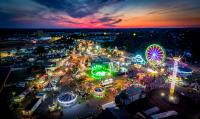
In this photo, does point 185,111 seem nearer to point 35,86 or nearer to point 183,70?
point 183,70

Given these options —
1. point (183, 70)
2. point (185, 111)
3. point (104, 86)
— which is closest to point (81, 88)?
point (104, 86)

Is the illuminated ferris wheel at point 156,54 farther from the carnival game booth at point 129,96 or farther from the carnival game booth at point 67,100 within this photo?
the carnival game booth at point 67,100

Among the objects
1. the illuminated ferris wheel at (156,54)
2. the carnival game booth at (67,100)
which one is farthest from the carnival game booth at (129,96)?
the illuminated ferris wheel at (156,54)

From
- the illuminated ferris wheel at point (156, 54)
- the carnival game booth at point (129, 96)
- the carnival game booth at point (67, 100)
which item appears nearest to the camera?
the carnival game booth at point (129, 96)

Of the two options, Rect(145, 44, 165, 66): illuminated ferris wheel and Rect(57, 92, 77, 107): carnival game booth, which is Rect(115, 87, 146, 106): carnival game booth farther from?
Rect(145, 44, 165, 66): illuminated ferris wheel

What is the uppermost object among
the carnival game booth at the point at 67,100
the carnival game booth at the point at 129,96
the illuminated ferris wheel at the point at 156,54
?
the illuminated ferris wheel at the point at 156,54

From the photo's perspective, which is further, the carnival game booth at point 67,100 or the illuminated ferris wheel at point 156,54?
the illuminated ferris wheel at point 156,54

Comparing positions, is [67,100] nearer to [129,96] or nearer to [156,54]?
[129,96]

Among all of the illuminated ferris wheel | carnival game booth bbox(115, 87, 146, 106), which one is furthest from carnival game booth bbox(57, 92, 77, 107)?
the illuminated ferris wheel

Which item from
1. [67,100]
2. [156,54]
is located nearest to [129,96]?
[67,100]

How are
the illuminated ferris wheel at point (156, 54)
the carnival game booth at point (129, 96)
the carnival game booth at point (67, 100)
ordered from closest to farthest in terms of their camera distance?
1. the carnival game booth at point (129, 96)
2. the carnival game booth at point (67, 100)
3. the illuminated ferris wheel at point (156, 54)

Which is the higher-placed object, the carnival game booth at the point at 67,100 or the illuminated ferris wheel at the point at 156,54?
the illuminated ferris wheel at the point at 156,54
